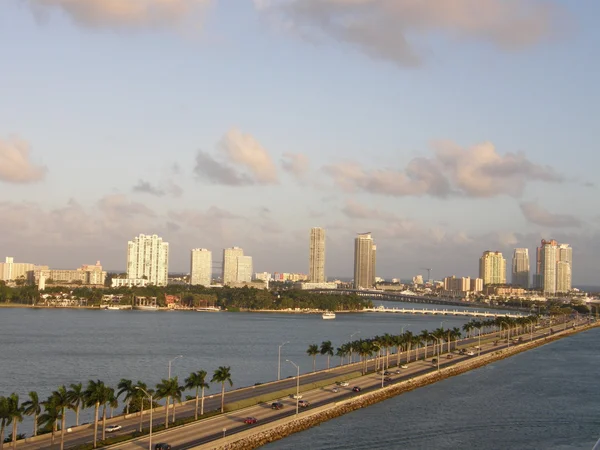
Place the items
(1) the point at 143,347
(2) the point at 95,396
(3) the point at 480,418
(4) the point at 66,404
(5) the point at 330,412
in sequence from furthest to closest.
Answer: (1) the point at 143,347 < (3) the point at 480,418 < (5) the point at 330,412 < (2) the point at 95,396 < (4) the point at 66,404

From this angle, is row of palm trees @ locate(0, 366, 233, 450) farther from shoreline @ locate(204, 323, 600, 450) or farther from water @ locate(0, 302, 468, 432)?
water @ locate(0, 302, 468, 432)

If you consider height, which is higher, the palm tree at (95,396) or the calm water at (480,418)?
the palm tree at (95,396)

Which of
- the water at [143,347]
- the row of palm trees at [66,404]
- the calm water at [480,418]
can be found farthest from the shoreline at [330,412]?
the water at [143,347]

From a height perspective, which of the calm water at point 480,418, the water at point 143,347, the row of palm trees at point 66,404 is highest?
the row of palm trees at point 66,404

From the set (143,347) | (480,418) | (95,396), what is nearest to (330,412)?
(480,418)

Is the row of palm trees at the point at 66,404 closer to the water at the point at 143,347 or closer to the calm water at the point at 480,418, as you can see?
the calm water at the point at 480,418

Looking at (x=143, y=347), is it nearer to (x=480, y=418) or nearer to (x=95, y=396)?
(x=480, y=418)

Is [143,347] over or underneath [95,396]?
underneath
